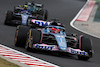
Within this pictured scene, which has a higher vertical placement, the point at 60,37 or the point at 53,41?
the point at 60,37

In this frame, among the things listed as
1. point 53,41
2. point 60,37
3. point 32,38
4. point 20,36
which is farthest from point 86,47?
point 20,36

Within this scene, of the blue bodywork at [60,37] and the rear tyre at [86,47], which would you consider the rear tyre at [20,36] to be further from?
the rear tyre at [86,47]

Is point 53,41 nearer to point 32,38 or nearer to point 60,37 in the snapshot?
point 60,37

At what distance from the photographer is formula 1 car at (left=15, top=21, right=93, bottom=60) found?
1178 centimetres

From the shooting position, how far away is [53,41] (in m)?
12.5

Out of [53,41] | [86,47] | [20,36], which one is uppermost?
[20,36]

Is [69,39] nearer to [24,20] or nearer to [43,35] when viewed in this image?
[43,35]

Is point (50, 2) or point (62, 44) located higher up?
point (50, 2)

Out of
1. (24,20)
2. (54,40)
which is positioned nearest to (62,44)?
(54,40)

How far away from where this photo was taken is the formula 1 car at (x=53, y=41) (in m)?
11.8

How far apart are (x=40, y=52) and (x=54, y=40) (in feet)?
2.33

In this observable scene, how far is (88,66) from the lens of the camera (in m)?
10.4

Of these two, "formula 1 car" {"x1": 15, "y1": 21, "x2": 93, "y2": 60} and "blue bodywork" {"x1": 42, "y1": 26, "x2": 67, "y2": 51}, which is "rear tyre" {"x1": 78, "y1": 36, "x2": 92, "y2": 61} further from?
"blue bodywork" {"x1": 42, "y1": 26, "x2": 67, "y2": 51}

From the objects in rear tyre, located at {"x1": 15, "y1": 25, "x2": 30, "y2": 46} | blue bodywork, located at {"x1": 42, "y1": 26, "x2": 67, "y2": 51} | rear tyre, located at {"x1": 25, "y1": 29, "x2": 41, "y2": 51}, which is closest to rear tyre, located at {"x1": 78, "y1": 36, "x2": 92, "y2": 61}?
blue bodywork, located at {"x1": 42, "y1": 26, "x2": 67, "y2": 51}
